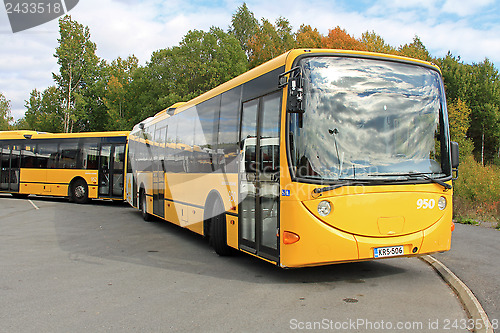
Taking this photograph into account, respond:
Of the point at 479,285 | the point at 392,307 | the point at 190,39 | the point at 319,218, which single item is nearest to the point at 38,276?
the point at 319,218

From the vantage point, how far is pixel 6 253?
9828mm

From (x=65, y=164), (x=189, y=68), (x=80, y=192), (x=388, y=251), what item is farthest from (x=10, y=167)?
(x=388, y=251)

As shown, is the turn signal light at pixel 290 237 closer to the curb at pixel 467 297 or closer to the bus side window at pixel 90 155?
the curb at pixel 467 297

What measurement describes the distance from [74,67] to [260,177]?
52.5m

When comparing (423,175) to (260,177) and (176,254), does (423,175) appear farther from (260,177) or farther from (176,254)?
(176,254)

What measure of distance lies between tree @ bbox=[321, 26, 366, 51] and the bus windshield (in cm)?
4018

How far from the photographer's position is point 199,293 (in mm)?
6645

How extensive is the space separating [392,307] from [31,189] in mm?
23672

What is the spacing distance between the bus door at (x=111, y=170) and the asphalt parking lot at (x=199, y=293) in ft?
39.2

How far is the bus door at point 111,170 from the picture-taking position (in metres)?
22.8

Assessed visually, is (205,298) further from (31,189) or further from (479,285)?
(31,189)

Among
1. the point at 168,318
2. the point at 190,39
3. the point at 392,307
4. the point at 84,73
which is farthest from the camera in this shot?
the point at 84,73

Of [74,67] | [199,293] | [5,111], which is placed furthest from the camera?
[5,111]

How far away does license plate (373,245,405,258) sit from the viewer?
6730mm
